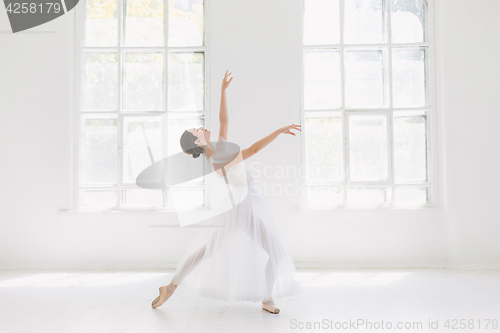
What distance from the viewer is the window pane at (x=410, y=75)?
364 centimetres

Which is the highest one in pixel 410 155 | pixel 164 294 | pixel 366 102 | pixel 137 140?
pixel 366 102

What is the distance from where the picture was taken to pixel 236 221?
231 cm

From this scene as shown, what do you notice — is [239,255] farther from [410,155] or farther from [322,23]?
[322,23]

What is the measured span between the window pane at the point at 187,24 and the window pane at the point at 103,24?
592mm

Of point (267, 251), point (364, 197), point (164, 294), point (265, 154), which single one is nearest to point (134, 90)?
point (265, 154)

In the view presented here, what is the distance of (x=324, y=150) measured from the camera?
3.62 meters

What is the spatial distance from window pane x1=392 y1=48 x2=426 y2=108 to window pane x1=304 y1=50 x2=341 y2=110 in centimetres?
62

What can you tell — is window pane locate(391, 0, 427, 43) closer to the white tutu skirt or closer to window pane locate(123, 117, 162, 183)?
the white tutu skirt

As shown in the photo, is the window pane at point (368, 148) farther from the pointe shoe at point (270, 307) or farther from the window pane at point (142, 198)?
the window pane at point (142, 198)

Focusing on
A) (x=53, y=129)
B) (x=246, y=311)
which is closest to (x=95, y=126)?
(x=53, y=129)

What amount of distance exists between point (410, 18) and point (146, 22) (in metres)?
2.79

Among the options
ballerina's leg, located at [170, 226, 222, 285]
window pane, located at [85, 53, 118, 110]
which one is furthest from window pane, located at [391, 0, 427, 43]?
window pane, located at [85, 53, 118, 110]

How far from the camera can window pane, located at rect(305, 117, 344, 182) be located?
3613 millimetres

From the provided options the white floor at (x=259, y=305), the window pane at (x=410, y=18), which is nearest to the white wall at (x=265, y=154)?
the window pane at (x=410, y=18)
